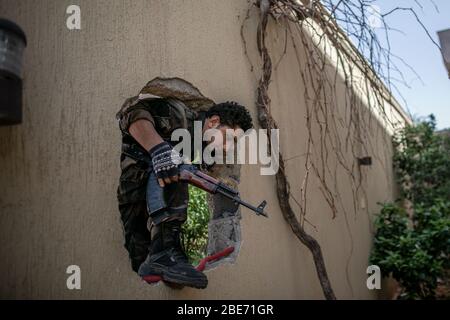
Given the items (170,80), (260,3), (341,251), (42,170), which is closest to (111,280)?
(42,170)

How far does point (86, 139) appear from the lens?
1.74 metres

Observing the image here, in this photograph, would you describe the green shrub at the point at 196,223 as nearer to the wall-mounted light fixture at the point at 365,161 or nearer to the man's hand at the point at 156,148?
the wall-mounted light fixture at the point at 365,161

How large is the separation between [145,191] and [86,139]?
355 mm

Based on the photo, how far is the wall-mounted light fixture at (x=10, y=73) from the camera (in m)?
1.37

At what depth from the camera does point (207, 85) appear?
7.22 ft

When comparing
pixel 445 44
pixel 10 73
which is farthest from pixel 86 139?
pixel 445 44

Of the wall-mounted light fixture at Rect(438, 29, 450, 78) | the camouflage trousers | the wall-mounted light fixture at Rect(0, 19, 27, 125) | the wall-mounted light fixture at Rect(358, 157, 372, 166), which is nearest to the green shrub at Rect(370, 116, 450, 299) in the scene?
the wall-mounted light fixture at Rect(358, 157, 372, 166)

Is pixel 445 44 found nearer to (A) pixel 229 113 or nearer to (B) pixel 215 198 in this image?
(A) pixel 229 113

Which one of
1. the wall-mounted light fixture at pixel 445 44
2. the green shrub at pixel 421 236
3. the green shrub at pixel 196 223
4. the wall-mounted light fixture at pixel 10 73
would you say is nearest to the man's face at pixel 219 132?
the wall-mounted light fixture at pixel 10 73

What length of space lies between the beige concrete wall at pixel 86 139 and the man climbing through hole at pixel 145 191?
0.16 feet

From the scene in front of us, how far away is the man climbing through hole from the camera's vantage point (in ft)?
5.87

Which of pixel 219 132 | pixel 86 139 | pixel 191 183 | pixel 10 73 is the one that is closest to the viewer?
pixel 10 73

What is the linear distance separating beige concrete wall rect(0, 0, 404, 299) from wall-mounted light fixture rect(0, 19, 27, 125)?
0.76 ft

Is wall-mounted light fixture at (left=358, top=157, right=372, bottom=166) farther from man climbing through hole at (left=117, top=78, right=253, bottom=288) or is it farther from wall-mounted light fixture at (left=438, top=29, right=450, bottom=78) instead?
man climbing through hole at (left=117, top=78, right=253, bottom=288)
